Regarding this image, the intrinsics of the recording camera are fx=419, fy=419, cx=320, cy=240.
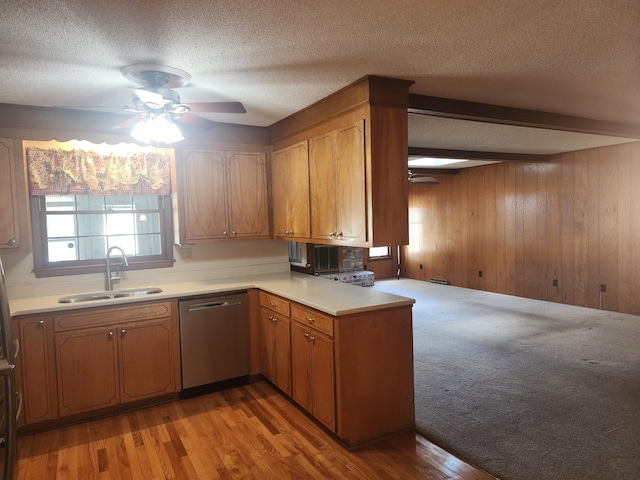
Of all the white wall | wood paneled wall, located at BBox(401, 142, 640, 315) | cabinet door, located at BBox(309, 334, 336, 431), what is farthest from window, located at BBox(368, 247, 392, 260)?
cabinet door, located at BBox(309, 334, 336, 431)

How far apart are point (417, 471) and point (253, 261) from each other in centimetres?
253

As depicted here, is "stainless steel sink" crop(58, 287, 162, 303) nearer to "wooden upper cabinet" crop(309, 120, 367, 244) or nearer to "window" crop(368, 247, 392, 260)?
"wooden upper cabinet" crop(309, 120, 367, 244)

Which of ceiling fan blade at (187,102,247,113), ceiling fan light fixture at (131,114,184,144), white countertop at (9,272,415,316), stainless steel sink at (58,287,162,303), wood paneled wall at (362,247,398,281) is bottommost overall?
wood paneled wall at (362,247,398,281)

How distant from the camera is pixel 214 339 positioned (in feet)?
11.4

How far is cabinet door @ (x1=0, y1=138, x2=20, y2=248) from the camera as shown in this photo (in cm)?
304

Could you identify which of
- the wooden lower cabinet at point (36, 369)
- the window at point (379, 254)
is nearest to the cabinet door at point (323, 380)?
the wooden lower cabinet at point (36, 369)

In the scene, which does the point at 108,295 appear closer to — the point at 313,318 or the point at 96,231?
the point at 96,231

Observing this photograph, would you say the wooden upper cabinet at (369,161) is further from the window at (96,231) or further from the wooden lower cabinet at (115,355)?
the window at (96,231)

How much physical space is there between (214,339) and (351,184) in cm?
172

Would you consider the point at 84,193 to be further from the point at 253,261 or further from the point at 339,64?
the point at 339,64

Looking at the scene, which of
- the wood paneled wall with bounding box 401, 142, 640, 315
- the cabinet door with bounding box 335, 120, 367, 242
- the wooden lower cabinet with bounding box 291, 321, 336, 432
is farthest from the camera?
the wood paneled wall with bounding box 401, 142, 640, 315

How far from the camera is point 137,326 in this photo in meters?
3.18

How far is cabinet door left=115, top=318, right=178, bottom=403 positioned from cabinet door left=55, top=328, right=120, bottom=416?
6 cm

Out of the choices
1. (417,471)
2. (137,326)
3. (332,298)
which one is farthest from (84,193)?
(417,471)
